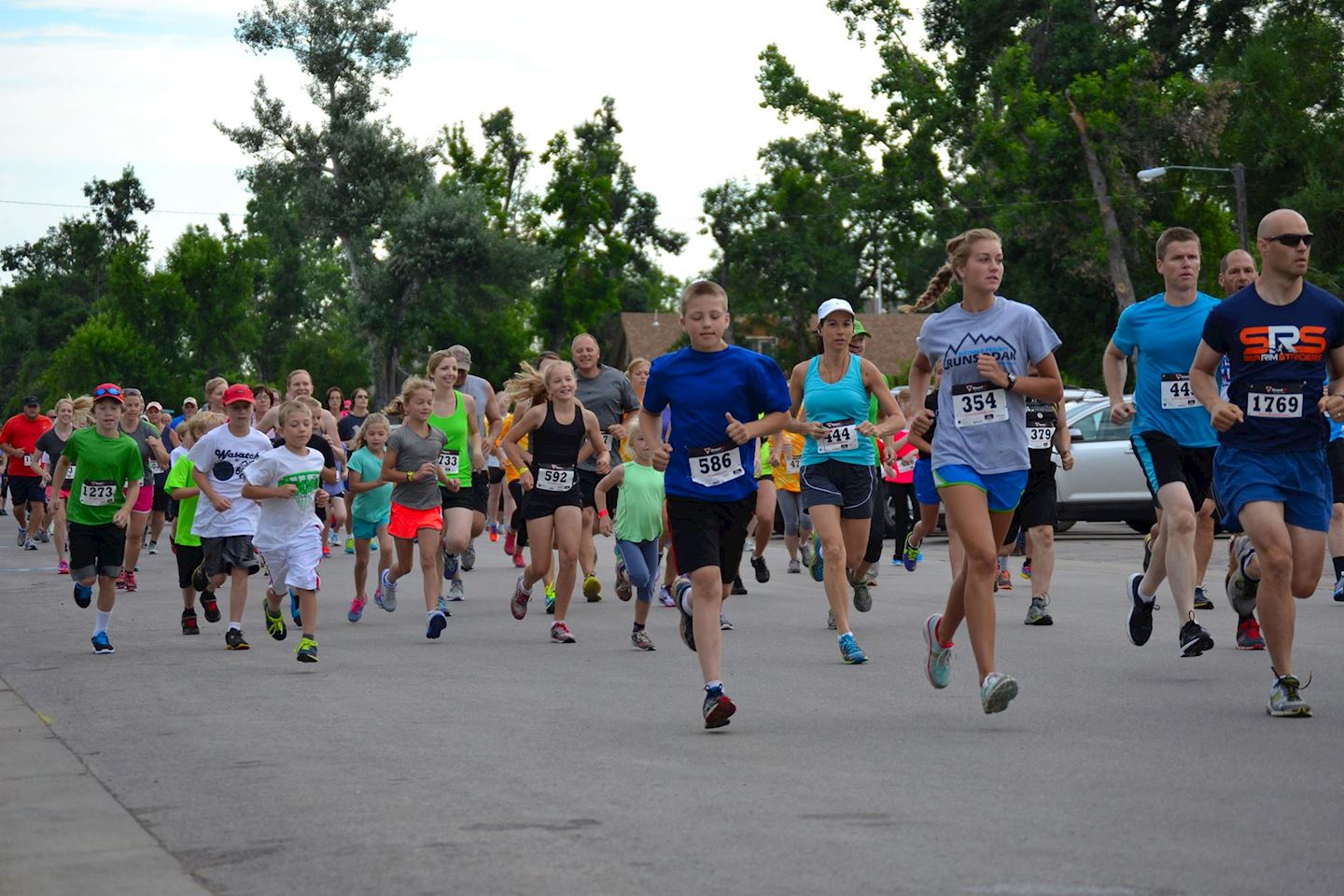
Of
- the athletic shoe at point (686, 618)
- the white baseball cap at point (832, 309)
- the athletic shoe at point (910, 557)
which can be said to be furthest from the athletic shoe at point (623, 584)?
the athletic shoe at point (686, 618)

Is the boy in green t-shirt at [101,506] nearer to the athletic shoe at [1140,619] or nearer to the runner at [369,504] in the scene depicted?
the runner at [369,504]

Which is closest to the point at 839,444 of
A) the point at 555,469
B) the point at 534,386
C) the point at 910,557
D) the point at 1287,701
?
the point at 555,469

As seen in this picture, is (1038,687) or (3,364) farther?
(3,364)

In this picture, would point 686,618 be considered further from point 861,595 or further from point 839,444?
point 861,595

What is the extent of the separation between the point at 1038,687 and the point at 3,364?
4762 inches

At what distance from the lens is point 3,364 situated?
397 ft

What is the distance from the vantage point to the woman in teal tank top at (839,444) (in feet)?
35.1

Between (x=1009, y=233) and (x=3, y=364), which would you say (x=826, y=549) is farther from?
(x=3, y=364)

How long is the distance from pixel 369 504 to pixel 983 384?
25.5ft

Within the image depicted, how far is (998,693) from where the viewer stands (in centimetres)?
737

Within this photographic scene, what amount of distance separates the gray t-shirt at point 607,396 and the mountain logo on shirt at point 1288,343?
23.8 ft

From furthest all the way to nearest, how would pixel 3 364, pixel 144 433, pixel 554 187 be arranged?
pixel 3 364 → pixel 554 187 → pixel 144 433

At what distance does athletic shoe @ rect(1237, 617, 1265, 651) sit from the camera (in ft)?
33.1

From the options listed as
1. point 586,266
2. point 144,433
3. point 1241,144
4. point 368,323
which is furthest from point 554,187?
point 144,433
